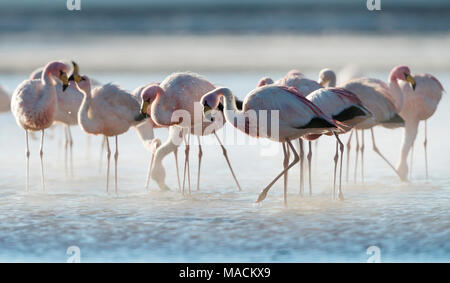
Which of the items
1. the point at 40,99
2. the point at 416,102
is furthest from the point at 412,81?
the point at 40,99

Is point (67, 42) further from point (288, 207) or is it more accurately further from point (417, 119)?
point (288, 207)

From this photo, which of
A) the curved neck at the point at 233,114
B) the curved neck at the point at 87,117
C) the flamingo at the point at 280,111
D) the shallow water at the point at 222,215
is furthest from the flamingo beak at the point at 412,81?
the curved neck at the point at 87,117

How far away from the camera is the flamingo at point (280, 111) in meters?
6.46

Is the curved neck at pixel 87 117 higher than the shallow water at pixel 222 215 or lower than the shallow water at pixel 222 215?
higher

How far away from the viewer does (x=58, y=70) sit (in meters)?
7.64

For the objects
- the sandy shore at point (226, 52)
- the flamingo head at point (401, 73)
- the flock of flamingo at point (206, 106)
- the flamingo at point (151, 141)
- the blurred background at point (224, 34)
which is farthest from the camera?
the blurred background at point (224, 34)

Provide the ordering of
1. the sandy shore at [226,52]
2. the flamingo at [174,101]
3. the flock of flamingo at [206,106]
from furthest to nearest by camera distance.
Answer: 1. the sandy shore at [226,52]
2. the flamingo at [174,101]
3. the flock of flamingo at [206,106]

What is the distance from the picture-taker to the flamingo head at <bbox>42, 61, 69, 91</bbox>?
7.61 metres

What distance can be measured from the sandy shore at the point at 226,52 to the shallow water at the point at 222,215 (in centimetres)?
873

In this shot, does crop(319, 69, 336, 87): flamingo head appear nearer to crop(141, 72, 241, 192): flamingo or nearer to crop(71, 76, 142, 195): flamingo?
crop(141, 72, 241, 192): flamingo

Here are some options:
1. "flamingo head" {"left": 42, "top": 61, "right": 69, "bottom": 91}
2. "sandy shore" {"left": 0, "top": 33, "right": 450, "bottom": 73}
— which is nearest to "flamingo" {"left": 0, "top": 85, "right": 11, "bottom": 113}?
"flamingo head" {"left": 42, "top": 61, "right": 69, "bottom": 91}

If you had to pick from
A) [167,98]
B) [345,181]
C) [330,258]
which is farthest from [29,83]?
[330,258]

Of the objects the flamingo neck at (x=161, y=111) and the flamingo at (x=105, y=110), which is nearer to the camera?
the flamingo neck at (x=161, y=111)

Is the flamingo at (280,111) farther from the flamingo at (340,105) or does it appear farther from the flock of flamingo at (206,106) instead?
the flamingo at (340,105)
